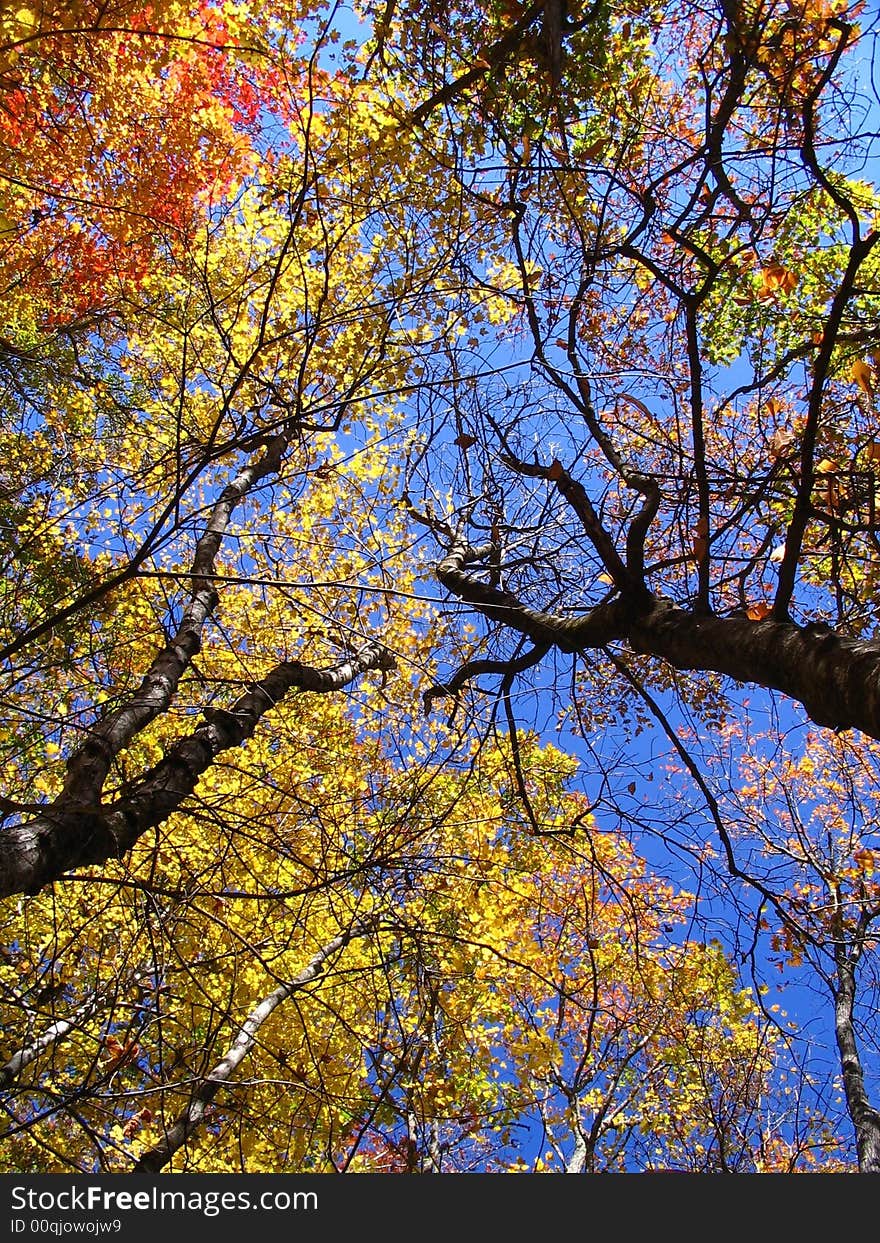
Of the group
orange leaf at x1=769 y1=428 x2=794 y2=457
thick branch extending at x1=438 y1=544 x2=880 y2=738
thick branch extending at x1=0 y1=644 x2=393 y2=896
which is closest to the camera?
thick branch extending at x1=438 y1=544 x2=880 y2=738

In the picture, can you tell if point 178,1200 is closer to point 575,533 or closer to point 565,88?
point 575,533

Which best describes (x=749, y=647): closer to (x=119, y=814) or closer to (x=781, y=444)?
(x=781, y=444)

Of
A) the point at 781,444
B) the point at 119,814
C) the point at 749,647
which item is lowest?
the point at 119,814

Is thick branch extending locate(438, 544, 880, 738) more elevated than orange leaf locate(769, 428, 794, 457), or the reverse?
orange leaf locate(769, 428, 794, 457)

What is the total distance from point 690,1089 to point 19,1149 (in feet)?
23.1

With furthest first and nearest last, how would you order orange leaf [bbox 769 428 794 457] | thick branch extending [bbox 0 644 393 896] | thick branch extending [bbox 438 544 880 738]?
orange leaf [bbox 769 428 794 457] < thick branch extending [bbox 0 644 393 896] < thick branch extending [bbox 438 544 880 738]

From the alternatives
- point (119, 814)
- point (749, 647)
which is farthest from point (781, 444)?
point (119, 814)

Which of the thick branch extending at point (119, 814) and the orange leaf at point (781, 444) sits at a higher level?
the orange leaf at point (781, 444)

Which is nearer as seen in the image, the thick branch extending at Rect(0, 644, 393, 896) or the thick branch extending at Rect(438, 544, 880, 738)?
the thick branch extending at Rect(438, 544, 880, 738)

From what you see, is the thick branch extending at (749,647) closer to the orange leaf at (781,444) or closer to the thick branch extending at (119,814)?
the orange leaf at (781,444)

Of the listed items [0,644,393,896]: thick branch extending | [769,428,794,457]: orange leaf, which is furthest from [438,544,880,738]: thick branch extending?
[0,644,393,896]: thick branch extending

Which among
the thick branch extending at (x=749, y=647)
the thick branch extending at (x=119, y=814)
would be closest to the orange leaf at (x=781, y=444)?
the thick branch extending at (x=749, y=647)

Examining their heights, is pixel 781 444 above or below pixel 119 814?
above

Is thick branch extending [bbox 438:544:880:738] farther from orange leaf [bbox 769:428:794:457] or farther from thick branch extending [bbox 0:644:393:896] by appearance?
thick branch extending [bbox 0:644:393:896]
